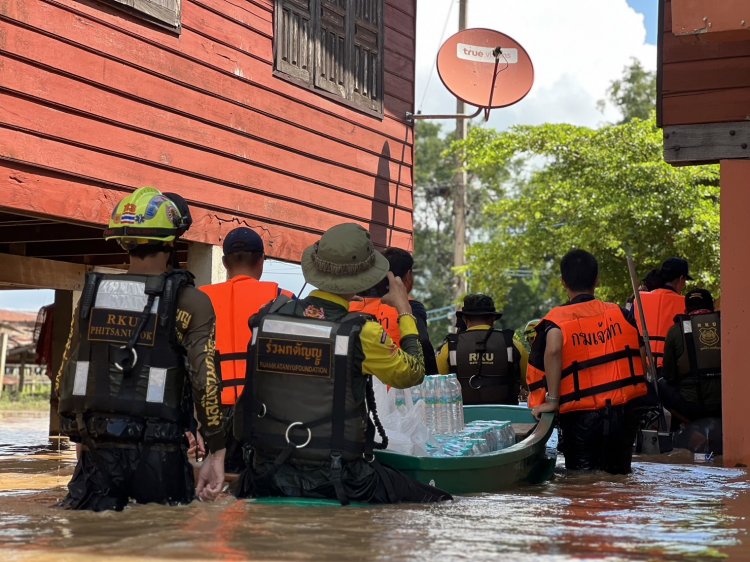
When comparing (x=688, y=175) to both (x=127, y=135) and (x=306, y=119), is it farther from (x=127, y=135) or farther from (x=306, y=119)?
(x=127, y=135)

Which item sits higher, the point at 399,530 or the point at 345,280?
the point at 345,280

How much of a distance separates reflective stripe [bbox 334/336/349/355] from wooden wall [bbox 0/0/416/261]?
3597 millimetres

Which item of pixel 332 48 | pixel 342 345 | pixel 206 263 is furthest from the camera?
pixel 332 48

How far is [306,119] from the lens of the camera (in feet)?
40.0

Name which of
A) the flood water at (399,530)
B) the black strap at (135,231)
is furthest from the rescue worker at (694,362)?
the black strap at (135,231)

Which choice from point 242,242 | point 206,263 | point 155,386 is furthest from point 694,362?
point 155,386

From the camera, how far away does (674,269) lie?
10.9 meters

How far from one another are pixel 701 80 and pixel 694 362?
2374 millimetres

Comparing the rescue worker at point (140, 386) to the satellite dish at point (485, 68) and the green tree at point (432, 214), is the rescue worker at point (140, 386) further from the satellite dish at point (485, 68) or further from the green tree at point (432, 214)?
the green tree at point (432, 214)

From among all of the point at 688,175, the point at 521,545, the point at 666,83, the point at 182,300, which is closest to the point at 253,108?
the point at 666,83

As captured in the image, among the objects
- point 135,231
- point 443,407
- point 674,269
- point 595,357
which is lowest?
point 443,407

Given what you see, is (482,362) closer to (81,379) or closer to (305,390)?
(305,390)

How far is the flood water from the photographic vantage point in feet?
14.2

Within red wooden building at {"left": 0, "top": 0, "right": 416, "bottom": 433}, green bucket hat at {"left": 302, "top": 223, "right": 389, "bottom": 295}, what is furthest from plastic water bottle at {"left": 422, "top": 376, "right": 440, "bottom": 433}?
red wooden building at {"left": 0, "top": 0, "right": 416, "bottom": 433}
